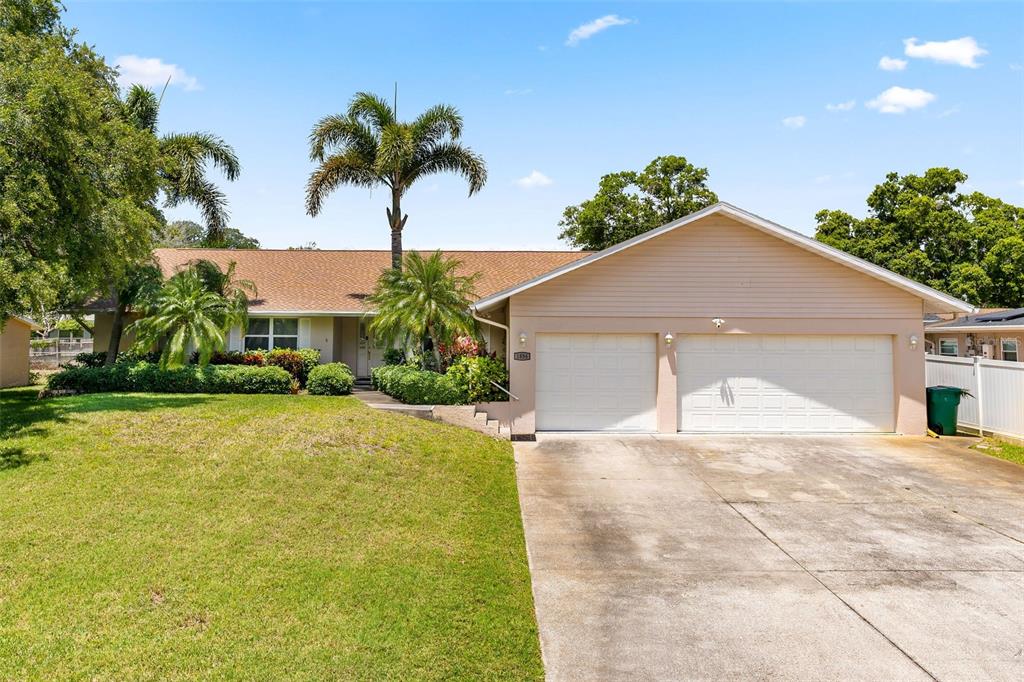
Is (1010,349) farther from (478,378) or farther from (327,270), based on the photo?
(327,270)

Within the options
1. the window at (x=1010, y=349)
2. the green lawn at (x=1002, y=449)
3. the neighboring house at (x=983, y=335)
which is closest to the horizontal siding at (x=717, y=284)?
the green lawn at (x=1002, y=449)

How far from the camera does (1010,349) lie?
60.0 feet

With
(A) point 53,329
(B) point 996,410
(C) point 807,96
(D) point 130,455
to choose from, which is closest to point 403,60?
(C) point 807,96

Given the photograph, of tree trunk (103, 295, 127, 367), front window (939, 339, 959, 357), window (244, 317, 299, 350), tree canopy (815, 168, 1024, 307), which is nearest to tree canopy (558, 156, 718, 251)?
tree canopy (815, 168, 1024, 307)

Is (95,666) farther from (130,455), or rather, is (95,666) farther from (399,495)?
(130,455)

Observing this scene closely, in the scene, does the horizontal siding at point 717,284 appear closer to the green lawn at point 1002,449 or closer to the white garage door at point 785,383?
the white garage door at point 785,383

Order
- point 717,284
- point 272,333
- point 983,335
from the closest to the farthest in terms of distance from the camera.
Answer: point 717,284 → point 272,333 → point 983,335

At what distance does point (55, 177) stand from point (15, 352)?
472 inches

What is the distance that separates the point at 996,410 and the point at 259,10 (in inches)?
715

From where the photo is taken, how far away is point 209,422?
33.9 ft

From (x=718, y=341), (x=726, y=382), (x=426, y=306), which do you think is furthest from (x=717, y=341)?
(x=426, y=306)

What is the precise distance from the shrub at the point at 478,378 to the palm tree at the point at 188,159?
1193cm

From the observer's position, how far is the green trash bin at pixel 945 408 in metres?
12.6

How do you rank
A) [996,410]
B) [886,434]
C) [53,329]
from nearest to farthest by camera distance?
[996,410], [886,434], [53,329]
